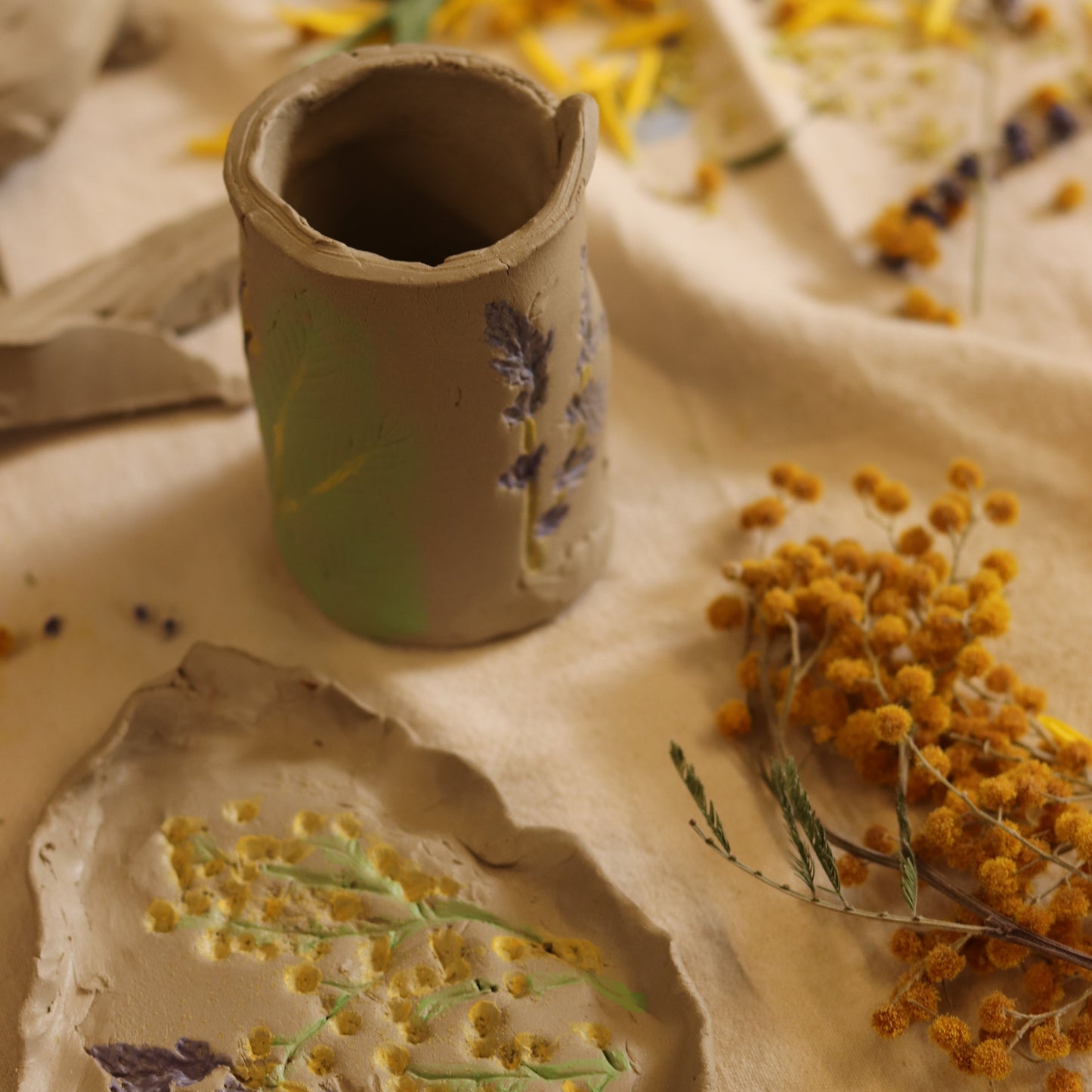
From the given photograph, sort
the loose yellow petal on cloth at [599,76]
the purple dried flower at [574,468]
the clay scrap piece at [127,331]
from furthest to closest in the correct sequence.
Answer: the loose yellow petal on cloth at [599,76] → the clay scrap piece at [127,331] → the purple dried flower at [574,468]

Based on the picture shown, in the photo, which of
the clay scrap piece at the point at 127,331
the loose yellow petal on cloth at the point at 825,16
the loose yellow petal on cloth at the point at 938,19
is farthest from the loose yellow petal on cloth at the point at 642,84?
the clay scrap piece at the point at 127,331

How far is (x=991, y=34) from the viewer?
1.04 metres

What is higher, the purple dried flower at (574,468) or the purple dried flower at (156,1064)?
the purple dried flower at (574,468)

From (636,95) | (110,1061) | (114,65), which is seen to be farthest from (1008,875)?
(114,65)

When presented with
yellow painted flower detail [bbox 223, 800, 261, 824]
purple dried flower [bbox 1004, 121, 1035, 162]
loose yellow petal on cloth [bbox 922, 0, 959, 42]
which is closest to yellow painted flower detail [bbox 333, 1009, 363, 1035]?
yellow painted flower detail [bbox 223, 800, 261, 824]

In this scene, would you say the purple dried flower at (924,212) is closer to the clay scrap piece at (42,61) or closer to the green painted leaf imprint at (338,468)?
the green painted leaf imprint at (338,468)

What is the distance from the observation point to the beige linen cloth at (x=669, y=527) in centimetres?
61

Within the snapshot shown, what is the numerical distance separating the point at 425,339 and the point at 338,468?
9 centimetres

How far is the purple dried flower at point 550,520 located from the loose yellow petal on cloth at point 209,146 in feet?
1.57

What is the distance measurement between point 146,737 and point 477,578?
18 centimetres

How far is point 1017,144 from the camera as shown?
0.94 m

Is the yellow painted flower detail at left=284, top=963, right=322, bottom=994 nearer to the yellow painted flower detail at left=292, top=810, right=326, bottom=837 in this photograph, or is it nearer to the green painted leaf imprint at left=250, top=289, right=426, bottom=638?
the yellow painted flower detail at left=292, top=810, right=326, bottom=837

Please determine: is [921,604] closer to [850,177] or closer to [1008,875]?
[1008,875]

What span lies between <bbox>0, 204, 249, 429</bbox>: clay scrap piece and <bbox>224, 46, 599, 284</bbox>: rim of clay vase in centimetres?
23
